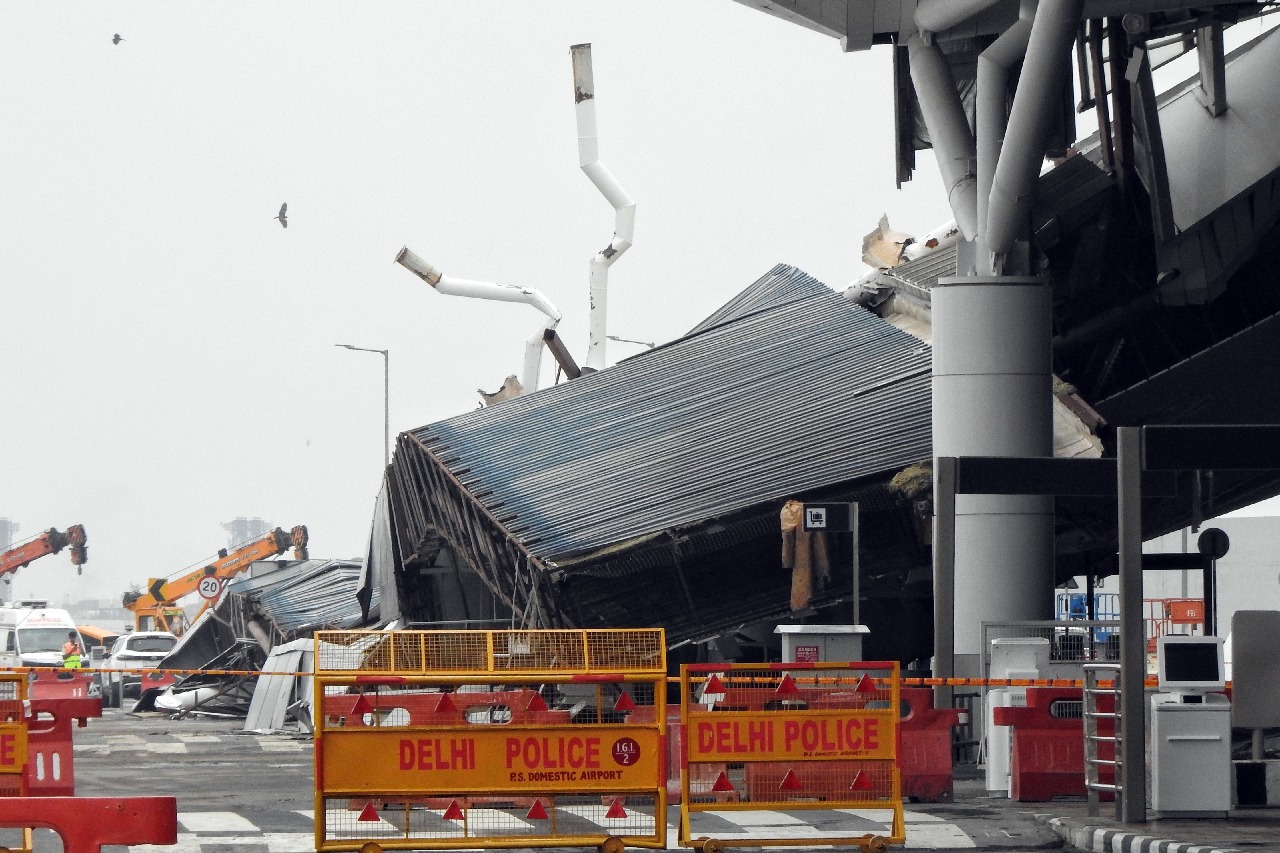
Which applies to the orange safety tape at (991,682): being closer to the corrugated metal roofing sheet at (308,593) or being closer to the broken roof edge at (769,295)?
the broken roof edge at (769,295)

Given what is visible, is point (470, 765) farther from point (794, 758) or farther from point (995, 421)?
point (995, 421)

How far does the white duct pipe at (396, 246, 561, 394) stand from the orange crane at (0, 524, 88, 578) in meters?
33.8

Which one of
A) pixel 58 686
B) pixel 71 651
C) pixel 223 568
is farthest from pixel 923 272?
pixel 223 568

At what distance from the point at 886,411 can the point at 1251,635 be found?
1293cm

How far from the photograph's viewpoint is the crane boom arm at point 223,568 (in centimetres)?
7600

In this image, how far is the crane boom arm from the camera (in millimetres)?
76000

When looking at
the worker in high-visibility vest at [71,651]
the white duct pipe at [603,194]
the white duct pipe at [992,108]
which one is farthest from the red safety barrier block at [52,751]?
the worker in high-visibility vest at [71,651]

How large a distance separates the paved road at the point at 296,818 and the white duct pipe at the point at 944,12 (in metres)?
10.6

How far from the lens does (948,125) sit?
955 inches

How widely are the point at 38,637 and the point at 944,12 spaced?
38782 mm

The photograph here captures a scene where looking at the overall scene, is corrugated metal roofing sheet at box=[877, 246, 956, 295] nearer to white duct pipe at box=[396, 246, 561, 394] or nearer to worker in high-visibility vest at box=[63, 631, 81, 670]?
white duct pipe at box=[396, 246, 561, 394]

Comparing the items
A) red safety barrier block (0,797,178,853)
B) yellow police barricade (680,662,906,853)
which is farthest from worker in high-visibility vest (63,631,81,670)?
red safety barrier block (0,797,178,853)

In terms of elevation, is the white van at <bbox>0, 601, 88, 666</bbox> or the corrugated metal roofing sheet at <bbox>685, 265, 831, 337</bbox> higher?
the corrugated metal roofing sheet at <bbox>685, 265, 831, 337</bbox>

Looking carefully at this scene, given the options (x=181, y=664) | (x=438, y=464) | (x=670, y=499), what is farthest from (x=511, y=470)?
(x=181, y=664)
